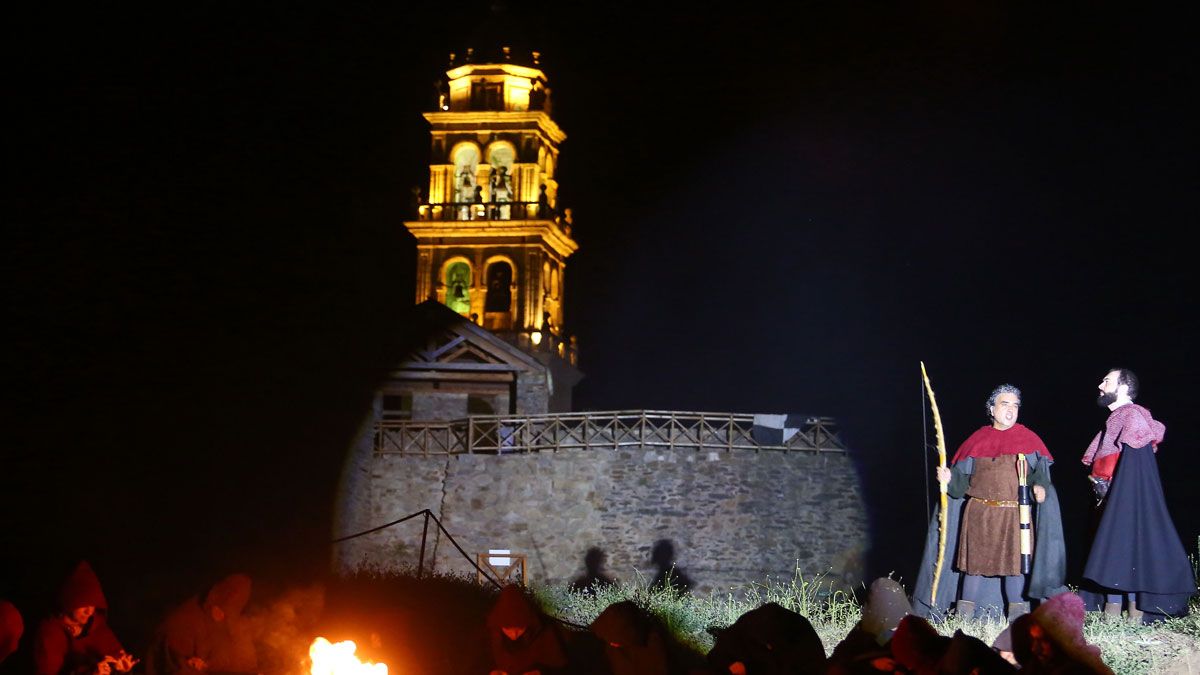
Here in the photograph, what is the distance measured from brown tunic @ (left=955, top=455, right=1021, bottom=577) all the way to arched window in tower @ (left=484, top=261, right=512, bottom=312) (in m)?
27.5

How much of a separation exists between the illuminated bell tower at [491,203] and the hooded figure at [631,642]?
90.0 ft

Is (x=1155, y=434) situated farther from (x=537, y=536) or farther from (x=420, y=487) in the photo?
(x=420, y=487)

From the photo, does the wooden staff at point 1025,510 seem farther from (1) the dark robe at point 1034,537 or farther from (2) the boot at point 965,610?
(2) the boot at point 965,610

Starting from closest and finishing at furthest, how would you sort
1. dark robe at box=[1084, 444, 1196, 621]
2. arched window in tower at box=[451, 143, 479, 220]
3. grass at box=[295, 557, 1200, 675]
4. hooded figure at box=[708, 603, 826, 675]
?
1. hooded figure at box=[708, 603, 826, 675]
2. grass at box=[295, 557, 1200, 675]
3. dark robe at box=[1084, 444, 1196, 621]
4. arched window in tower at box=[451, 143, 479, 220]

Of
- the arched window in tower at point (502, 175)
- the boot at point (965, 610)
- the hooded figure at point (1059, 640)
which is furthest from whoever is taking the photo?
the arched window in tower at point (502, 175)

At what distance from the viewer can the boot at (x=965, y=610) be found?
35.0 ft

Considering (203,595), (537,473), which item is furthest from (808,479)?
(203,595)

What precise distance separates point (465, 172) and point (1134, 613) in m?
29.1

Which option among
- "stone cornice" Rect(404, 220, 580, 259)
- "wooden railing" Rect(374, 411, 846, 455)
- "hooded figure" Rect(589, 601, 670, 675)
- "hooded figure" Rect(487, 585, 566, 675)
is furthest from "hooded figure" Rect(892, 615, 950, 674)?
"stone cornice" Rect(404, 220, 580, 259)

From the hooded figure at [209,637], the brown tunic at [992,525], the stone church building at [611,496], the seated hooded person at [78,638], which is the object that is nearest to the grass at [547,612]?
the brown tunic at [992,525]

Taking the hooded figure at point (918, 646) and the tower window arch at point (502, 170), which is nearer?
the hooded figure at point (918, 646)

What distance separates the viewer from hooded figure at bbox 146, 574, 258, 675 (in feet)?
30.4

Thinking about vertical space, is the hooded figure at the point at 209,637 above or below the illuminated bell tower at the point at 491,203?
below

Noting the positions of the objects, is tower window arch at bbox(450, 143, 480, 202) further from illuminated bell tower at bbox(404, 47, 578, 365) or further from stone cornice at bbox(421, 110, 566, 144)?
stone cornice at bbox(421, 110, 566, 144)
